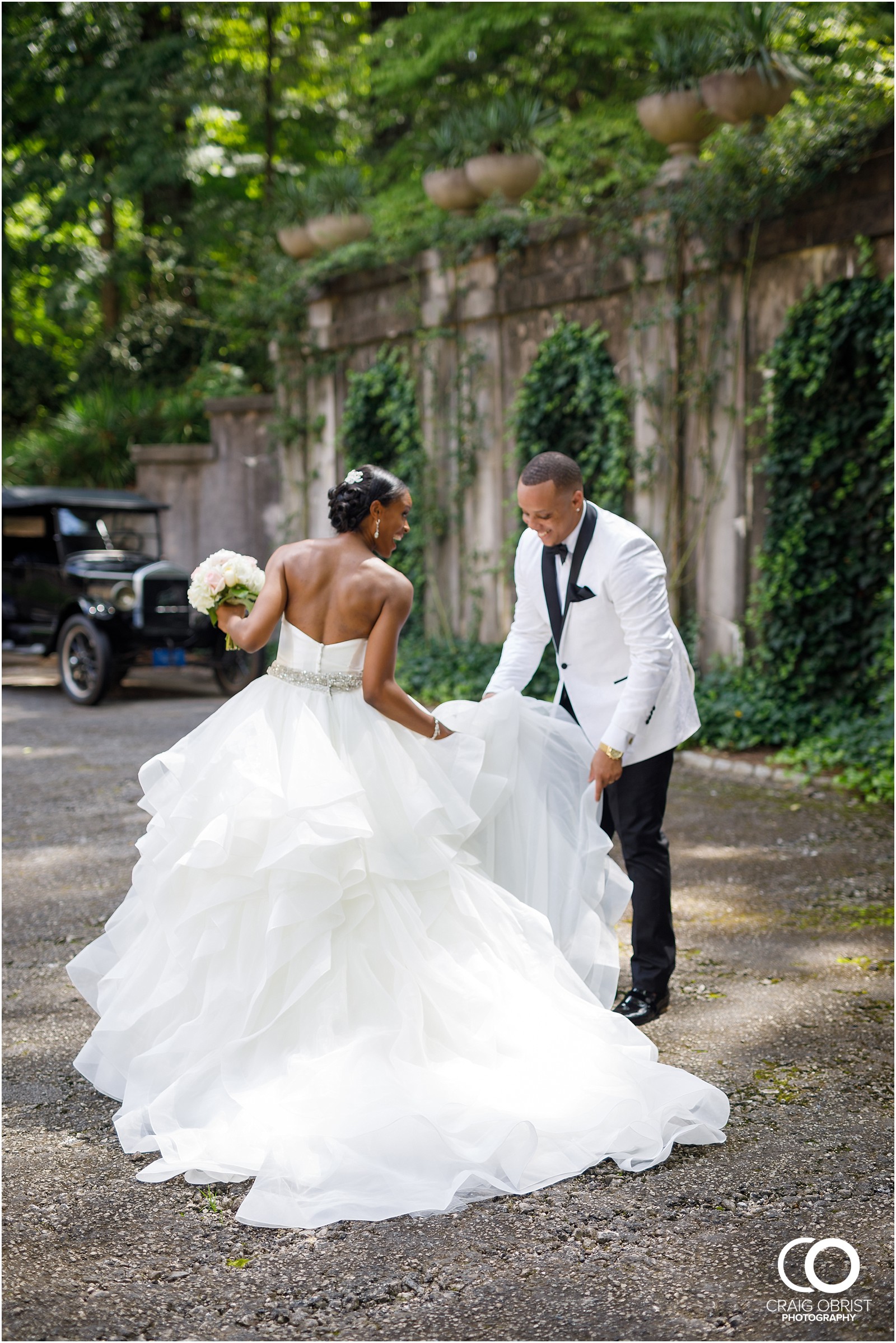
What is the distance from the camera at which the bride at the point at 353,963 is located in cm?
311

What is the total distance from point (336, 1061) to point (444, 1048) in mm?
330

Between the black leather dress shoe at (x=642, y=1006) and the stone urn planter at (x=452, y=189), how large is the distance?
891cm

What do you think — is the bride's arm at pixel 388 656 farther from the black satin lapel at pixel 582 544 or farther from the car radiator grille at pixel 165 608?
the car radiator grille at pixel 165 608

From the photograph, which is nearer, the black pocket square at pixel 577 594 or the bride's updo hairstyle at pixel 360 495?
the bride's updo hairstyle at pixel 360 495

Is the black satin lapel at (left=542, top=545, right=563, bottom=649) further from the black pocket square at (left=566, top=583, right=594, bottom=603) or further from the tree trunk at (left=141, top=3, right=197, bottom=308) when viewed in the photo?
the tree trunk at (left=141, top=3, right=197, bottom=308)

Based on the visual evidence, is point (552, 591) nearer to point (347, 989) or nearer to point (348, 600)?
point (348, 600)

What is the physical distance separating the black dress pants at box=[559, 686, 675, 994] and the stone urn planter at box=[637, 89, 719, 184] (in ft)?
21.1

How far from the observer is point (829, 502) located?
27.5 ft

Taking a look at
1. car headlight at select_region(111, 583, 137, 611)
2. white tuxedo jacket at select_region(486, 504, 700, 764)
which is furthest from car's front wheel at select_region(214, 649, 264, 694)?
white tuxedo jacket at select_region(486, 504, 700, 764)

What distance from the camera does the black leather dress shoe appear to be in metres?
4.12

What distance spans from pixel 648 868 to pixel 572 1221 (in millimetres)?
1549

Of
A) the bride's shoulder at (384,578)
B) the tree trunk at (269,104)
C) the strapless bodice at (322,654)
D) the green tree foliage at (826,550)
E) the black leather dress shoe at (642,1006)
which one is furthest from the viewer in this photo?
the tree trunk at (269,104)

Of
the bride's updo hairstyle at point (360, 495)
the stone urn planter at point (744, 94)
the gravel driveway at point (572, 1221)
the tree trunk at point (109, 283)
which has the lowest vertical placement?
the gravel driveway at point (572, 1221)

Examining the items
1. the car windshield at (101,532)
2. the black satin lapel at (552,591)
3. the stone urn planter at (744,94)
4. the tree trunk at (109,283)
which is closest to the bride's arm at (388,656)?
the black satin lapel at (552,591)
